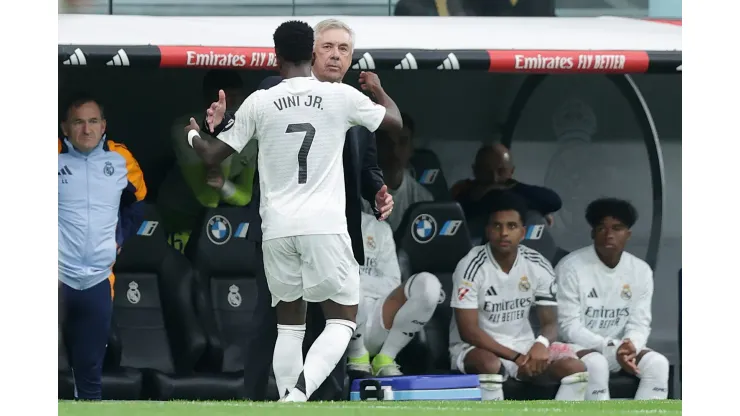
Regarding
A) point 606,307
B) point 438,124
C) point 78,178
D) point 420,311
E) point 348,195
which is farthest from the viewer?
point 438,124

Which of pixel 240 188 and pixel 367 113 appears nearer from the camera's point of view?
pixel 367 113

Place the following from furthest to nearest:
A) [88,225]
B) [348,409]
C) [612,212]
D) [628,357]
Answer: [612,212]
[628,357]
[88,225]
[348,409]

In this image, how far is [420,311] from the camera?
26.1ft

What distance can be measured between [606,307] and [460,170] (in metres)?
1.18

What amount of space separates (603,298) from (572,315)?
0.24 m

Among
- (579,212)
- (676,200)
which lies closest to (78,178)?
(579,212)

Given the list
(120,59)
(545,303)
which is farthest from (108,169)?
(545,303)

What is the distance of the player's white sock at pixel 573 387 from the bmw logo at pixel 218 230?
1.83 m

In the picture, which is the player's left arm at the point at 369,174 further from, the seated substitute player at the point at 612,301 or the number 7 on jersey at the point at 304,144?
the seated substitute player at the point at 612,301

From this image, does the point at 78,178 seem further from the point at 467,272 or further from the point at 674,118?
the point at 674,118

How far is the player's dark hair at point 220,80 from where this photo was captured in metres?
8.11

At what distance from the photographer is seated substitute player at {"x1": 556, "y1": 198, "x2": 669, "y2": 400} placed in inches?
326

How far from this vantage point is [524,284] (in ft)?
27.0

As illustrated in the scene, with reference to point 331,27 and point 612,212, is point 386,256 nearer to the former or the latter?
point 612,212
